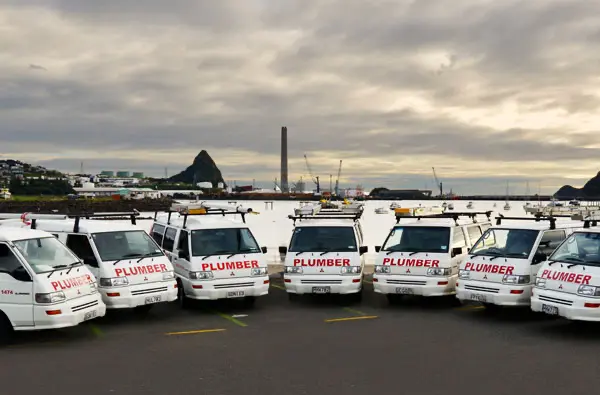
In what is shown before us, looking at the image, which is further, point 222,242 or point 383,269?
point 222,242

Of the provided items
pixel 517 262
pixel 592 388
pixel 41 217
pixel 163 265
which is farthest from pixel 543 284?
pixel 41 217

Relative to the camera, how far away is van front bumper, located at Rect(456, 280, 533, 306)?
12.4 m

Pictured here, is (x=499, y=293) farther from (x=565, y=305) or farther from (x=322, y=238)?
(x=322, y=238)

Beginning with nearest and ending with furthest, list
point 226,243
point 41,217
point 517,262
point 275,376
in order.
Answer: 1. point 275,376
2. point 517,262
3. point 226,243
4. point 41,217

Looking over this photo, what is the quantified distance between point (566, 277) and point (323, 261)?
5316mm

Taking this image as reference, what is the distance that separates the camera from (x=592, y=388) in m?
7.94

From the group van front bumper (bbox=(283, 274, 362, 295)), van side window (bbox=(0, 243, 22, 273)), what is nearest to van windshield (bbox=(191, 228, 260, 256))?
van front bumper (bbox=(283, 274, 362, 295))

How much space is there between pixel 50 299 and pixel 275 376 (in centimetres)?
429

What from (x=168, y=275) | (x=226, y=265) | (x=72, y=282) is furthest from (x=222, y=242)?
(x=72, y=282)

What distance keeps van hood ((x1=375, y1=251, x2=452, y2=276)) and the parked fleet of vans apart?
0.07 ft

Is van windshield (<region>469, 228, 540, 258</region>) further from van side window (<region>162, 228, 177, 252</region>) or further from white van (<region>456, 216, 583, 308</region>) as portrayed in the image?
van side window (<region>162, 228, 177, 252</region>)

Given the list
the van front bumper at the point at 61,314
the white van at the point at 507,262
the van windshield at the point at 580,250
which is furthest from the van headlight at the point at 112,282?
the van windshield at the point at 580,250

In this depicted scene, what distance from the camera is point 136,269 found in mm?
12625

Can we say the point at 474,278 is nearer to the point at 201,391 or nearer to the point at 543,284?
the point at 543,284
